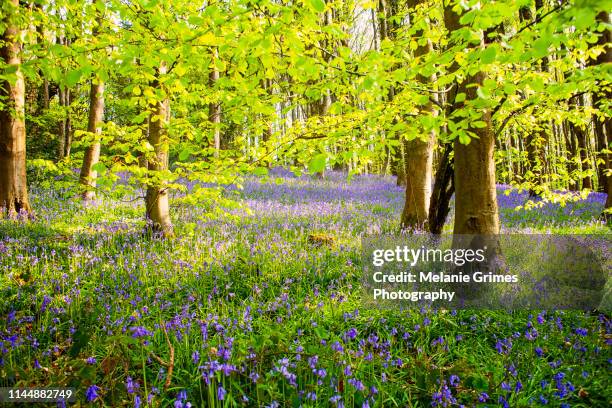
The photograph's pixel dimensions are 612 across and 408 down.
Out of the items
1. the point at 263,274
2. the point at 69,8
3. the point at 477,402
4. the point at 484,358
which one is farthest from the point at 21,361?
the point at 69,8

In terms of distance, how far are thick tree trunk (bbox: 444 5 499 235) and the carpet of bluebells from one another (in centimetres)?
106

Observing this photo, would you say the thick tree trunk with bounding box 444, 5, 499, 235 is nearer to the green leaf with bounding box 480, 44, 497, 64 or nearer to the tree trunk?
the tree trunk

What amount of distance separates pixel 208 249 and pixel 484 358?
448 cm

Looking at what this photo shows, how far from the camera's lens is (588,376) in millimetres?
3189

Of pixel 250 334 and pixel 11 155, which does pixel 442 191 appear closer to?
Result: pixel 250 334

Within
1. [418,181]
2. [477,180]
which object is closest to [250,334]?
[477,180]

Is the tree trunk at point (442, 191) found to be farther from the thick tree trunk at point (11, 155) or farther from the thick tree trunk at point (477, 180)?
the thick tree trunk at point (11, 155)

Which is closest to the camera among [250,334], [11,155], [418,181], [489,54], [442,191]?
[489,54]

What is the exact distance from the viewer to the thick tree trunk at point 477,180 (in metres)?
4.40

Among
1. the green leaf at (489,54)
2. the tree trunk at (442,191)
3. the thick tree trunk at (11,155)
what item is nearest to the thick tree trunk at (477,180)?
the tree trunk at (442,191)

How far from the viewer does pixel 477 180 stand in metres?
4.42

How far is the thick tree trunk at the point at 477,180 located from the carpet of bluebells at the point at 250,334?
1058 millimetres

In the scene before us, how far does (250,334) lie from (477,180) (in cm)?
311

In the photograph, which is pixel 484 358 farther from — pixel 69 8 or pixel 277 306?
pixel 69 8
